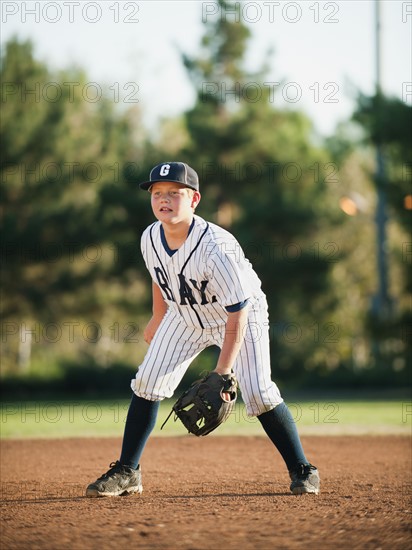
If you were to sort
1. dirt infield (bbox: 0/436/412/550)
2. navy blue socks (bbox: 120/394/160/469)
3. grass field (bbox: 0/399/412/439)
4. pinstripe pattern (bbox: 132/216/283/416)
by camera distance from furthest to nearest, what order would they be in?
grass field (bbox: 0/399/412/439) → navy blue socks (bbox: 120/394/160/469) → pinstripe pattern (bbox: 132/216/283/416) → dirt infield (bbox: 0/436/412/550)

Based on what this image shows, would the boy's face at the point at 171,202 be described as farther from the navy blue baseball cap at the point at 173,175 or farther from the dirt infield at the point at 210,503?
the dirt infield at the point at 210,503

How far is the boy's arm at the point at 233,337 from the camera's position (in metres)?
4.66

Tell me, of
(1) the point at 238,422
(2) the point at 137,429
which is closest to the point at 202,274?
(2) the point at 137,429

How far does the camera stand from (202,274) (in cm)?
482

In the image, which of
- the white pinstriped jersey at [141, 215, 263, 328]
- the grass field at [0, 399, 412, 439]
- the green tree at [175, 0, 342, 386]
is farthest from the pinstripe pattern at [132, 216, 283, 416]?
the green tree at [175, 0, 342, 386]

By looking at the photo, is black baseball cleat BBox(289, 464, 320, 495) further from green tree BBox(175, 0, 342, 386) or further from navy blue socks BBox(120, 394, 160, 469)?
green tree BBox(175, 0, 342, 386)

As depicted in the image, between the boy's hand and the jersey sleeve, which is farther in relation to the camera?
the boy's hand

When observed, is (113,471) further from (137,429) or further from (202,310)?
(202,310)

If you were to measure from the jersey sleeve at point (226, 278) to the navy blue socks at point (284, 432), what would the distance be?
0.77m

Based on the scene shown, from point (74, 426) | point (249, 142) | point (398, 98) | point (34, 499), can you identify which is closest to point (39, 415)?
point (74, 426)

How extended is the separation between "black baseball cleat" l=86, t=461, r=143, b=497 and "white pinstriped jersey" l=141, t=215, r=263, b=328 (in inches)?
38.9

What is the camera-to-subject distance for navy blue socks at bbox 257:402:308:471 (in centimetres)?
499

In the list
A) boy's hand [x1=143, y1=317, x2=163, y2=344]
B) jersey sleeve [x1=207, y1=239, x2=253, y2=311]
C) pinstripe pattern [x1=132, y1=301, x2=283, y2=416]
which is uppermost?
jersey sleeve [x1=207, y1=239, x2=253, y2=311]

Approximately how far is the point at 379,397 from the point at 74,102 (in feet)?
55.2
